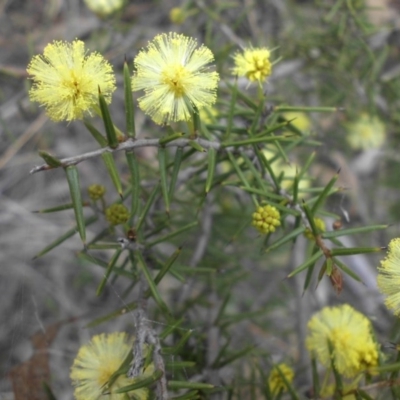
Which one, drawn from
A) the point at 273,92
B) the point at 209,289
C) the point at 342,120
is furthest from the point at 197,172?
the point at 342,120

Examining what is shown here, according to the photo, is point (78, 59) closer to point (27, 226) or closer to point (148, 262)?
point (148, 262)

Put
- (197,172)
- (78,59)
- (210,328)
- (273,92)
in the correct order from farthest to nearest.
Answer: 1. (273,92)
2. (210,328)
3. (197,172)
4. (78,59)

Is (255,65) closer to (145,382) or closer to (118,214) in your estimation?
(118,214)

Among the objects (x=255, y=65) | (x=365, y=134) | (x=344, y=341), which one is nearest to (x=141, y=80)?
(x=255, y=65)

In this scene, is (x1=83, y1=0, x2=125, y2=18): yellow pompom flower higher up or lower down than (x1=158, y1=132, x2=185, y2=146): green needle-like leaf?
higher up

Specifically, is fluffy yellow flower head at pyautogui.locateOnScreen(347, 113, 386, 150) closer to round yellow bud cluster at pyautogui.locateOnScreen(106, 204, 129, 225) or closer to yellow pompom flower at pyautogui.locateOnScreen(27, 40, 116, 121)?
round yellow bud cluster at pyautogui.locateOnScreen(106, 204, 129, 225)

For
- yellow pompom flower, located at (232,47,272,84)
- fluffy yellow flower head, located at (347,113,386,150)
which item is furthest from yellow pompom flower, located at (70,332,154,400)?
fluffy yellow flower head, located at (347,113,386,150)

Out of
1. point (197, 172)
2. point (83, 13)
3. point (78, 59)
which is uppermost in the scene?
point (83, 13)
